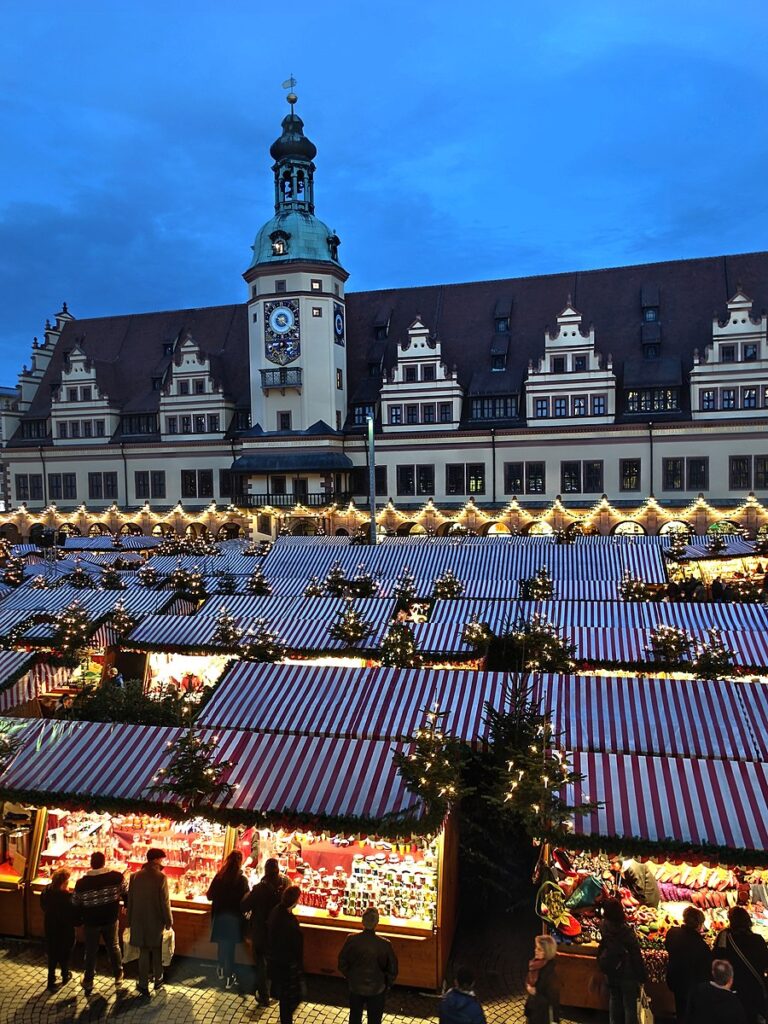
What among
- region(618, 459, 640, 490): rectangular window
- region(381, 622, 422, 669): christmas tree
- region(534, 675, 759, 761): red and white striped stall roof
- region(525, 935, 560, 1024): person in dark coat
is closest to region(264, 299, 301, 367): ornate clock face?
region(618, 459, 640, 490): rectangular window

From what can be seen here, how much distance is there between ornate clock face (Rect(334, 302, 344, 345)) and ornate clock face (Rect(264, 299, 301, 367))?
8.79ft

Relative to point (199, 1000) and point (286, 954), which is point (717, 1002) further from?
point (199, 1000)

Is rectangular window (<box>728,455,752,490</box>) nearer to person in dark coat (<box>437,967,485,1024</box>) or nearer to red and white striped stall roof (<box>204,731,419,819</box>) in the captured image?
red and white striped stall roof (<box>204,731,419,819</box>)

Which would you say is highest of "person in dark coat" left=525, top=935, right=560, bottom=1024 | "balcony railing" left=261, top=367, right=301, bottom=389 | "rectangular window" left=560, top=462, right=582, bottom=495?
"balcony railing" left=261, top=367, right=301, bottom=389

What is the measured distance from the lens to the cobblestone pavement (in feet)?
28.0

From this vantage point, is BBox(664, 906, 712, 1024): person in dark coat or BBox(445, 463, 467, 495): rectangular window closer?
BBox(664, 906, 712, 1024): person in dark coat

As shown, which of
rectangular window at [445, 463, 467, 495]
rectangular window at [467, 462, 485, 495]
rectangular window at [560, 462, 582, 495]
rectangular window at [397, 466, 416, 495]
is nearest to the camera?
rectangular window at [560, 462, 582, 495]

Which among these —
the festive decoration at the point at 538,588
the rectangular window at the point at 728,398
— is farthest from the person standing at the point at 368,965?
the rectangular window at the point at 728,398

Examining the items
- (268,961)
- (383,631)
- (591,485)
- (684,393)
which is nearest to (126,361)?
A: (591,485)

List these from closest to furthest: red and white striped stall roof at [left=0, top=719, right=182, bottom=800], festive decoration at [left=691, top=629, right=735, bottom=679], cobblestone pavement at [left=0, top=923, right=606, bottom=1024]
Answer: cobblestone pavement at [left=0, top=923, right=606, bottom=1024]
red and white striped stall roof at [left=0, top=719, right=182, bottom=800]
festive decoration at [left=691, top=629, right=735, bottom=679]

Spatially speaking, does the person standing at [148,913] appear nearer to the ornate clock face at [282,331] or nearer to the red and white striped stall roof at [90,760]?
the red and white striped stall roof at [90,760]

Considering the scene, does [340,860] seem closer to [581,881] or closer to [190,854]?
[190,854]

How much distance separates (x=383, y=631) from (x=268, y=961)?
375 inches

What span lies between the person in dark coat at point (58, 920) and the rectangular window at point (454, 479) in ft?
134
